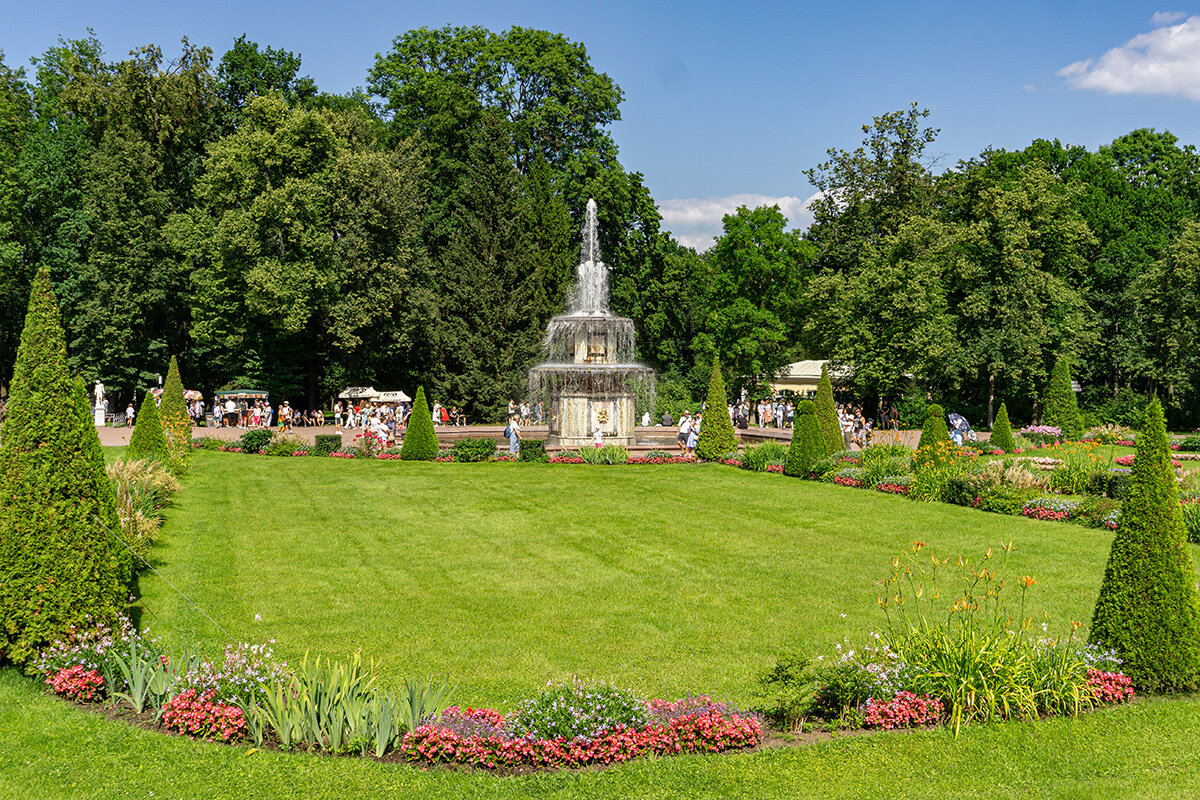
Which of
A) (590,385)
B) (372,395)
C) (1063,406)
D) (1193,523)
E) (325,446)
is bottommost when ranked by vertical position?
(1193,523)

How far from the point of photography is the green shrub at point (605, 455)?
26.3 m

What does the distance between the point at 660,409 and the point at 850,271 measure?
39.9ft

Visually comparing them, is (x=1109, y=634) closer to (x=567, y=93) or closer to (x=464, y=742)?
(x=464, y=742)

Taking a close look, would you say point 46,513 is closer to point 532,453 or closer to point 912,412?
point 532,453

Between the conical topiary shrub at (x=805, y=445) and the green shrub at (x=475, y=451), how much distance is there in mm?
→ 8164

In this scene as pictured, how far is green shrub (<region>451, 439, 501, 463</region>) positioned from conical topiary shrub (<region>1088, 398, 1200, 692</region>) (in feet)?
65.5

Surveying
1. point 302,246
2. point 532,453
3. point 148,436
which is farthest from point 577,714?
point 302,246

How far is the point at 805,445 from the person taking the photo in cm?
2342

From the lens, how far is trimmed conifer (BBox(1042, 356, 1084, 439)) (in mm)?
32125

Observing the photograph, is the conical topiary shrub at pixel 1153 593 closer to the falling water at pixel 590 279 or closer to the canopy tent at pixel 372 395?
the falling water at pixel 590 279

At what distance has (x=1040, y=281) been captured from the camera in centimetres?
3709

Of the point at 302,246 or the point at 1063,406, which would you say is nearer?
the point at 1063,406

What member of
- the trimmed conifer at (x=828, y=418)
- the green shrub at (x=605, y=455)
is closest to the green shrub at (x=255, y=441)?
the green shrub at (x=605, y=455)

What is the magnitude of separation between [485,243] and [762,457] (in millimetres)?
22075
